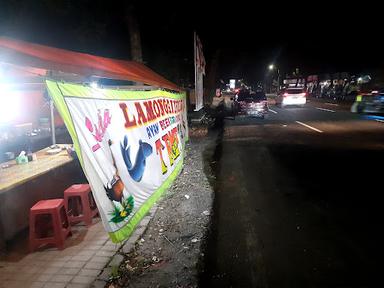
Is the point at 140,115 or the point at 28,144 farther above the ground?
the point at 140,115

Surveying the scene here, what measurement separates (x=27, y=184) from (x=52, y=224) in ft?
2.79

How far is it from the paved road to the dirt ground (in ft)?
0.75

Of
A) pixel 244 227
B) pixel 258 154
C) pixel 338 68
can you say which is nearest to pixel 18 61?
pixel 244 227

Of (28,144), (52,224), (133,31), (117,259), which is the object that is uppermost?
(133,31)

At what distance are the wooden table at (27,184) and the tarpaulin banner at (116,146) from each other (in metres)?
1.70

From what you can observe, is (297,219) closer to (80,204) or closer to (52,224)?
(80,204)

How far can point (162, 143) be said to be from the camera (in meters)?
7.21

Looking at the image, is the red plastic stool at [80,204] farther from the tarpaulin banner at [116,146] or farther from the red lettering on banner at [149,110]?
the red lettering on banner at [149,110]

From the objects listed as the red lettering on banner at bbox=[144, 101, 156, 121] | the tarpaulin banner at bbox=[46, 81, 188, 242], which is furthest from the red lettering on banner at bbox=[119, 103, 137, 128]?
the red lettering on banner at bbox=[144, 101, 156, 121]

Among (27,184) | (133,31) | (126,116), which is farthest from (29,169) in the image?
(133,31)

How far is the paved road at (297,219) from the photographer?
4.16 metres

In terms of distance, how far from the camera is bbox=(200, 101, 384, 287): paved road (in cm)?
416

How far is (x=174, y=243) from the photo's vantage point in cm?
515

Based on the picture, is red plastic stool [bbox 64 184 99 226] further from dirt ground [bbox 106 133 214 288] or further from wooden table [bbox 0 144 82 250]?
dirt ground [bbox 106 133 214 288]
